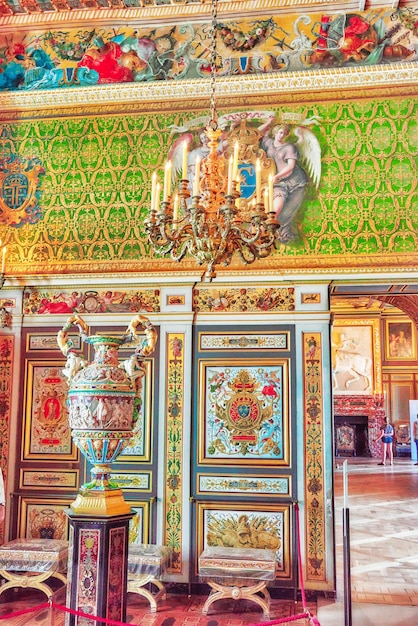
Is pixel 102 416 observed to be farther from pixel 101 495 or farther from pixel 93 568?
pixel 93 568

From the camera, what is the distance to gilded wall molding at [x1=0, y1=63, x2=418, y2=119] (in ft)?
22.1

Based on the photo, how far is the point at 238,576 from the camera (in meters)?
5.82

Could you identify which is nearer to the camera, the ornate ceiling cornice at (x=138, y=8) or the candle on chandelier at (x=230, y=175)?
the candle on chandelier at (x=230, y=175)

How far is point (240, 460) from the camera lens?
667 centimetres

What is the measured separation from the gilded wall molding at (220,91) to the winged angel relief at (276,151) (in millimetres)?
226

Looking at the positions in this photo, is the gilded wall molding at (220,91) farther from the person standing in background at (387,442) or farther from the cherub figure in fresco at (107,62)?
the person standing in background at (387,442)

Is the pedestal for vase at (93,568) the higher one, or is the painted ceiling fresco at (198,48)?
the painted ceiling fresco at (198,48)

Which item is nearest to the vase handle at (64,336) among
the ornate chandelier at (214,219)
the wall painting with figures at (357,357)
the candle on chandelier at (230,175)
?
the ornate chandelier at (214,219)

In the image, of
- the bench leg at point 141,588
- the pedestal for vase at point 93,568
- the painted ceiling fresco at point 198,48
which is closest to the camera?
the pedestal for vase at point 93,568

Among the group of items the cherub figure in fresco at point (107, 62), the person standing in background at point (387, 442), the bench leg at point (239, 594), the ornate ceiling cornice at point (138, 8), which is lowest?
the bench leg at point (239, 594)

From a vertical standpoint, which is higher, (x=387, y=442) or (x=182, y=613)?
(x=387, y=442)

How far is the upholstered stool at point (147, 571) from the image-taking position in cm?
598

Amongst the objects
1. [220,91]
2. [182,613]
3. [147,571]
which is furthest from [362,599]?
[220,91]

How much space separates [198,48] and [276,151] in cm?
144
